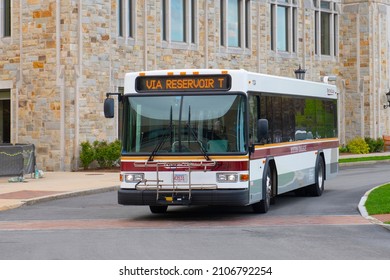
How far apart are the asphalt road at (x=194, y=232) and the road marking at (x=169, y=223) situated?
0.02m

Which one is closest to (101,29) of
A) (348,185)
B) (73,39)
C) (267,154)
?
(73,39)

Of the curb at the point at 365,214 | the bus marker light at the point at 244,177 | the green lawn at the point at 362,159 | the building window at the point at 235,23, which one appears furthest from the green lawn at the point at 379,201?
the building window at the point at 235,23

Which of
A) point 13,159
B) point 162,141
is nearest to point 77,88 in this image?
point 13,159

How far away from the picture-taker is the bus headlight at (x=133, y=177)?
730 inches

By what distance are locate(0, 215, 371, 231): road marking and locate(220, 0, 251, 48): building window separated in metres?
24.2

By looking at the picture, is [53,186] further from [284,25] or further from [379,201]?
[284,25]

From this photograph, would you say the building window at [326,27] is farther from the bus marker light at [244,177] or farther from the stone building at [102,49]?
the bus marker light at [244,177]

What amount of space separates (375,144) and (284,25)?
8418 mm

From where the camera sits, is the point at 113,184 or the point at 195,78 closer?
the point at 195,78

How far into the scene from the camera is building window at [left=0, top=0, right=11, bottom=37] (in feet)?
120

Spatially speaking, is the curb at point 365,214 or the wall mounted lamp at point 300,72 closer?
the curb at point 365,214
